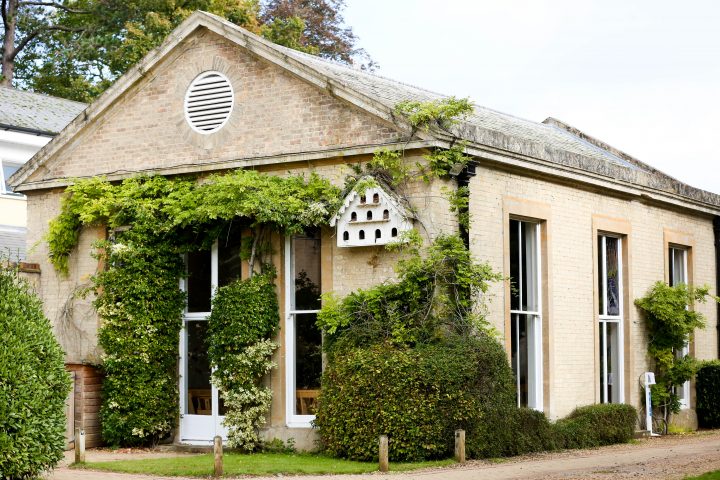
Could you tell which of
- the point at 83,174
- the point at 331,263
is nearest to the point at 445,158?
the point at 331,263

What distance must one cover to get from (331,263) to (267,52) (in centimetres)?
359

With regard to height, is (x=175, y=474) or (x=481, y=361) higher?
(x=481, y=361)

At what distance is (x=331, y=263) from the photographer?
1825 cm

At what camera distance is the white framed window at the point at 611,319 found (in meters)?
21.9

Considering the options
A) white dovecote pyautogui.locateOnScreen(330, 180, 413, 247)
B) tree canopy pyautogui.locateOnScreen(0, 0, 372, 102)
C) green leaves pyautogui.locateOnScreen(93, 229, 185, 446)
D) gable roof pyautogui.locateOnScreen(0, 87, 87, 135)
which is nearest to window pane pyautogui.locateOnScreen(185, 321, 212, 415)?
green leaves pyautogui.locateOnScreen(93, 229, 185, 446)

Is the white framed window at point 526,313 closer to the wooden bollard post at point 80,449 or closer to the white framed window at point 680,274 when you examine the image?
the white framed window at point 680,274

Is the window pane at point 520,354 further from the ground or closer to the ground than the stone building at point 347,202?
closer to the ground

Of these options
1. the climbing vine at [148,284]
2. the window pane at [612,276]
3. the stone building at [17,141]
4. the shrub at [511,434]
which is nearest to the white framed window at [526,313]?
the shrub at [511,434]

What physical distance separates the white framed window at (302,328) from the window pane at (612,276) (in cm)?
630

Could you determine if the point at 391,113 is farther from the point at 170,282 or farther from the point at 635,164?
the point at 635,164

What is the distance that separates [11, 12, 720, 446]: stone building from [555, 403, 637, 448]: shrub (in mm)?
386

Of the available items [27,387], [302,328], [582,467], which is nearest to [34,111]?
[302,328]

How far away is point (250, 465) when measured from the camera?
1599cm

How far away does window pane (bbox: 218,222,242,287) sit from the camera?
63.3 feet
